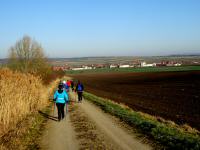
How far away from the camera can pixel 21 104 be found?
47.5 ft

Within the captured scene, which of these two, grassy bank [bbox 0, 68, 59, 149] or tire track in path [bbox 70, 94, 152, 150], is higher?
grassy bank [bbox 0, 68, 59, 149]

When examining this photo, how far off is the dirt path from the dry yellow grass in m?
1.54

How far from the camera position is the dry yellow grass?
12.0 m

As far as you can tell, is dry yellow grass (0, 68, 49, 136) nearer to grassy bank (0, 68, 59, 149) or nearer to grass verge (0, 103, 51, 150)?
Answer: grassy bank (0, 68, 59, 149)

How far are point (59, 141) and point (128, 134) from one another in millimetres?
2553

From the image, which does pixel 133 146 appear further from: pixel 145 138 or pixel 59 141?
pixel 59 141

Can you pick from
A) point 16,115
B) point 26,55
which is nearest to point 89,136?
point 16,115

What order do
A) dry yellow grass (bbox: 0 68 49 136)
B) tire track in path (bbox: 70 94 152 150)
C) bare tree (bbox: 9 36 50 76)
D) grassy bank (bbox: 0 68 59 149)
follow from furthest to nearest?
bare tree (bbox: 9 36 50 76)
dry yellow grass (bbox: 0 68 49 136)
grassy bank (bbox: 0 68 59 149)
tire track in path (bbox: 70 94 152 150)

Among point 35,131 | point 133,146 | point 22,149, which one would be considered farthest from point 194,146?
point 35,131

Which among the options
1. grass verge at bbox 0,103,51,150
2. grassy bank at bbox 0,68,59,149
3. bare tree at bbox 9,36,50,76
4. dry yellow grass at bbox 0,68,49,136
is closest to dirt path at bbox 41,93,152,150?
grass verge at bbox 0,103,51,150

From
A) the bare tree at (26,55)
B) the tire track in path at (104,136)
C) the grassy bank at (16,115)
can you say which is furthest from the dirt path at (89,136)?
the bare tree at (26,55)

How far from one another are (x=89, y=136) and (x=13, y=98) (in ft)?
14.8

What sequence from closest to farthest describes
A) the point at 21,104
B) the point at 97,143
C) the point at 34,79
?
the point at 97,143, the point at 21,104, the point at 34,79

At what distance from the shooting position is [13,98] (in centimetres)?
1355
